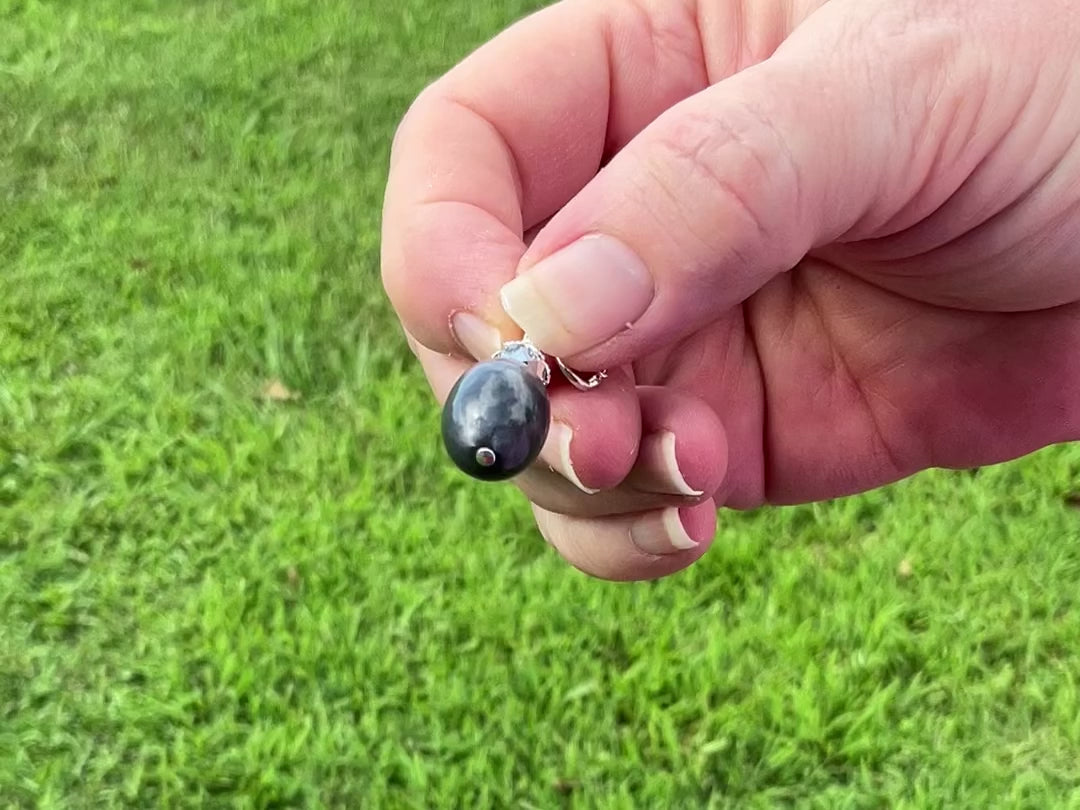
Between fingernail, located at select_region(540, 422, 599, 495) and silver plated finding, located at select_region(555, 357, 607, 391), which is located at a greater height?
silver plated finding, located at select_region(555, 357, 607, 391)

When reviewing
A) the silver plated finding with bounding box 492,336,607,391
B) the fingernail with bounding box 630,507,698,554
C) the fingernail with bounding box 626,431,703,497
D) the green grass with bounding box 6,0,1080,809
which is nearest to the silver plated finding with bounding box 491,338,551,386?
the silver plated finding with bounding box 492,336,607,391

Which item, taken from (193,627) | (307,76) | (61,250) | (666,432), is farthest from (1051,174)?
(307,76)

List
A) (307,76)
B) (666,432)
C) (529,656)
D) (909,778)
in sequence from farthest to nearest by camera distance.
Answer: (307,76)
(529,656)
(909,778)
(666,432)

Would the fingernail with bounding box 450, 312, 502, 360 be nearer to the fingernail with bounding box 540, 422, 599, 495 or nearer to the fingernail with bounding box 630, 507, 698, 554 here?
the fingernail with bounding box 540, 422, 599, 495

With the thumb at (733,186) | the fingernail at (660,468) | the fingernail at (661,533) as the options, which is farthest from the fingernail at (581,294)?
the fingernail at (661,533)

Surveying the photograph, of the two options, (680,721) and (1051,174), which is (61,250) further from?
(1051,174)

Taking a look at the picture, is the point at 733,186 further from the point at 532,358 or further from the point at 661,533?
the point at 661,533

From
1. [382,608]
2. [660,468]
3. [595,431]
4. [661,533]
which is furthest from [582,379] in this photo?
[382,608]
